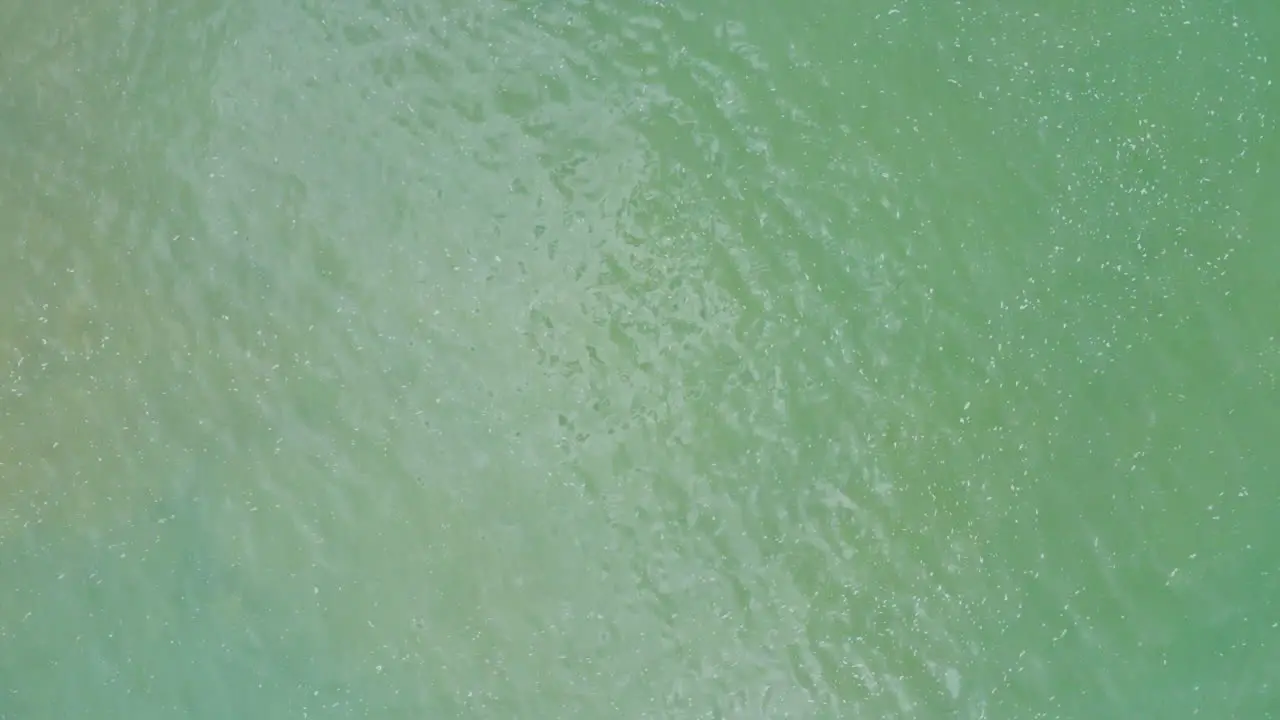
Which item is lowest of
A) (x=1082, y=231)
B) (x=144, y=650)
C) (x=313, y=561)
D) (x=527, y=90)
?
(x=144, y=650)

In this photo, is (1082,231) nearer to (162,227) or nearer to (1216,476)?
(1216,476)

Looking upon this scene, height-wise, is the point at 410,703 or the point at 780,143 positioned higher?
the point at 780,143

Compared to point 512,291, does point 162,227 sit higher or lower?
lower

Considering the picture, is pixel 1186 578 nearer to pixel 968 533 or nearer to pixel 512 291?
pixel 968 533

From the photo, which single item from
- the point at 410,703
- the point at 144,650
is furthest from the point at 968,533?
the point at 144,650

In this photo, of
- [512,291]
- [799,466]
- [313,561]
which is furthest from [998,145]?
[313,561]

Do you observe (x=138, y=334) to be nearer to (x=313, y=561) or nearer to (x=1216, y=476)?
(x=313, y=561)

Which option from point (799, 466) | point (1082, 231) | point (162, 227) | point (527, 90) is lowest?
point (162, 227)
